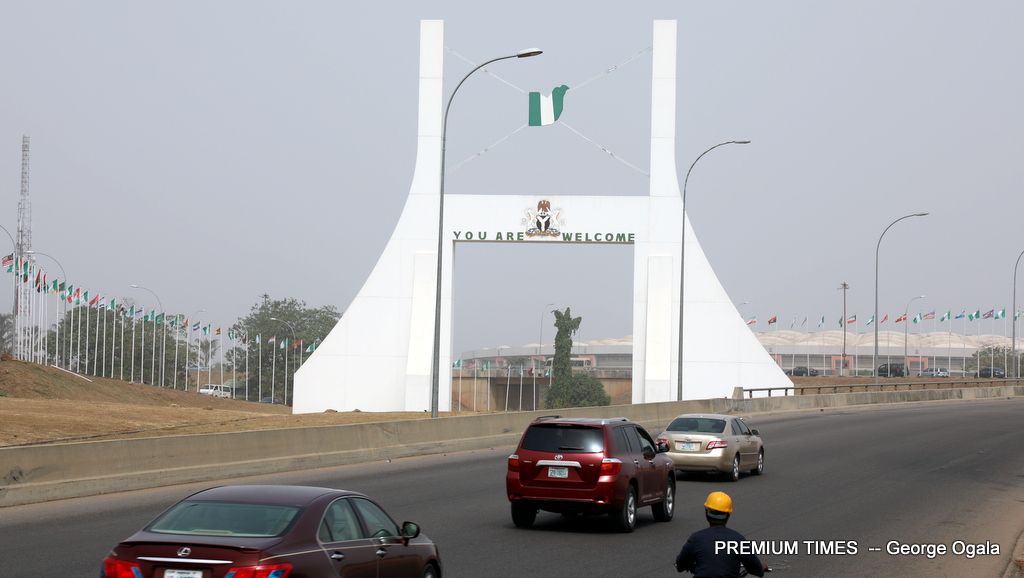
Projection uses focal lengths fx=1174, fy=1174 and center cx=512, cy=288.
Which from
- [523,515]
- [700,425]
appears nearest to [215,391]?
[700,425]

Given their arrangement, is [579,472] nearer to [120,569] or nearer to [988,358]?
[120,569]

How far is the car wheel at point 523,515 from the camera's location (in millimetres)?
16344

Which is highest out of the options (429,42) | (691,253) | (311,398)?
(429,42)

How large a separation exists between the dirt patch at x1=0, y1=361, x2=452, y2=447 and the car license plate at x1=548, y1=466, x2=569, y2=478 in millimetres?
15166

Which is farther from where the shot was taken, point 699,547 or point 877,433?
point 877,433

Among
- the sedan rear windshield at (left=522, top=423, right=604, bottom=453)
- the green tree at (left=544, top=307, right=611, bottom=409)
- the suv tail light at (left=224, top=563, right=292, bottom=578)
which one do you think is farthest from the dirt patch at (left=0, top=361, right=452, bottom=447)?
the green tree at (left=544, top=307, right=611, bottom=409)

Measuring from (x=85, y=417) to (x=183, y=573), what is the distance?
97.4 ft

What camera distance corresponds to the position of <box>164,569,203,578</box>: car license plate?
759 cm

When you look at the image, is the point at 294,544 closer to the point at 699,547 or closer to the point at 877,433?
the point at 699,547

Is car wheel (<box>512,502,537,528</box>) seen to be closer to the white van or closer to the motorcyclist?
the motorcyclist

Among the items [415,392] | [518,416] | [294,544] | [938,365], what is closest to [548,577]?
[294,544]

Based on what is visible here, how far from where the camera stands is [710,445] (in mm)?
23500

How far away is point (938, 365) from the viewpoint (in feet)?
597

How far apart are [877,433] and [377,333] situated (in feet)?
85.2
